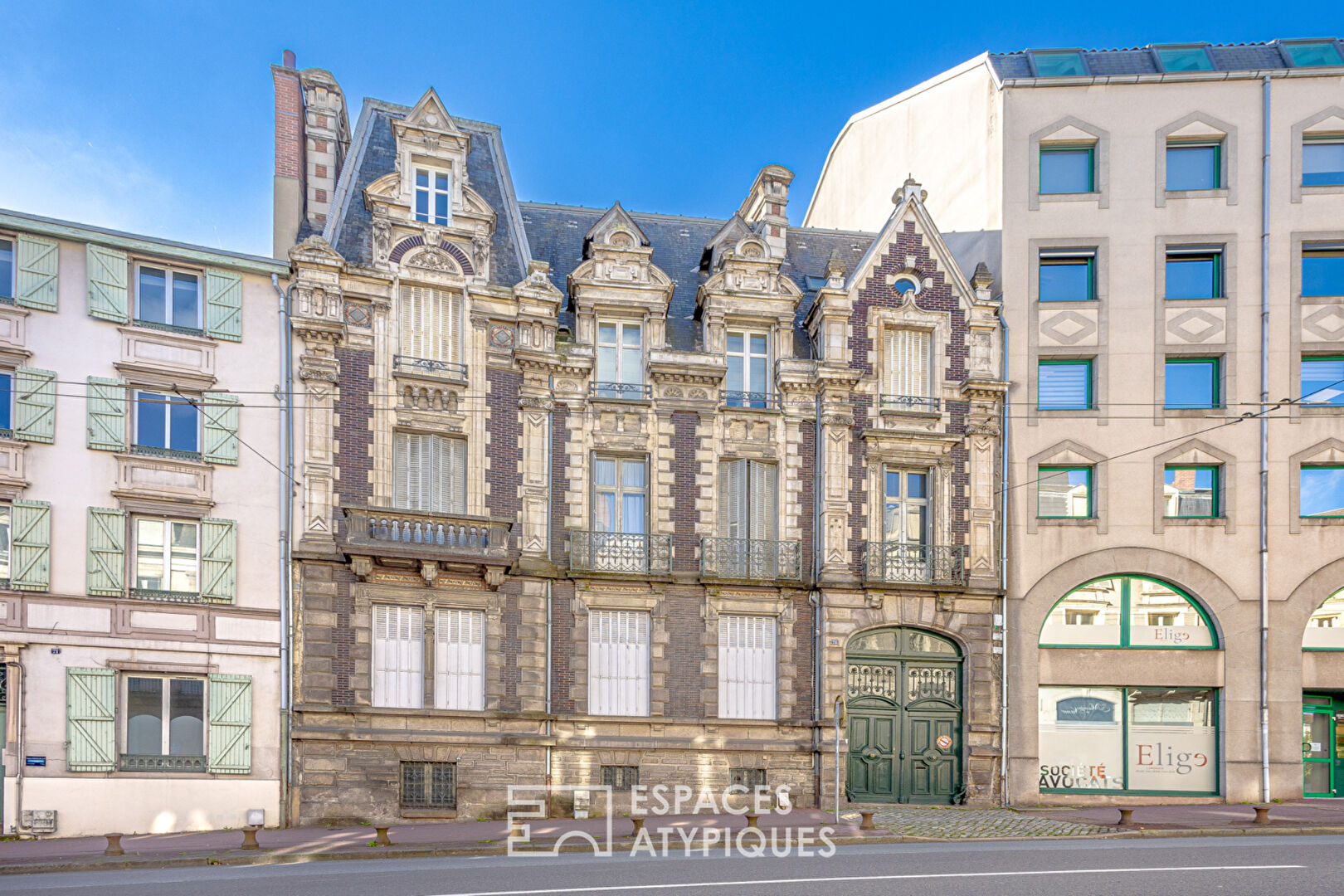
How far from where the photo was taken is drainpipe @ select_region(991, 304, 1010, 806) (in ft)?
77.1

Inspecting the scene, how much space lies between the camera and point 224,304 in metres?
21.1

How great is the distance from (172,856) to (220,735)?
4727 mm

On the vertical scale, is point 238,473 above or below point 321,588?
above

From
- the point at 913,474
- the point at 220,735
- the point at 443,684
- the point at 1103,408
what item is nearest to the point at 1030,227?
the point at 1103,408

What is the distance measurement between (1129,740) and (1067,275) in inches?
420

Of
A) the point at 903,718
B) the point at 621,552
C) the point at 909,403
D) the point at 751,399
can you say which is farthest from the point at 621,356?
the point at 903,718

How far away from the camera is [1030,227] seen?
2506 cm

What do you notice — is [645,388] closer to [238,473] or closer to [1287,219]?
[238,473]

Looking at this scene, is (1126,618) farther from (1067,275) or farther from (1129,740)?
(1067,275)

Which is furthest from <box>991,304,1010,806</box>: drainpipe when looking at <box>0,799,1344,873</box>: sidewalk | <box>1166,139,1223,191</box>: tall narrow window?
<box>1166,139,1223,191</box>: tall narrow window

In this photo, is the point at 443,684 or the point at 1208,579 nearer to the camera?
the point at 443,684

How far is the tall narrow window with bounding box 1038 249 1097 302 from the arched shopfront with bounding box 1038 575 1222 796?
6.61 metres

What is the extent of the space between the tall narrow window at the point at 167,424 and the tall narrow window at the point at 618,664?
866 cm

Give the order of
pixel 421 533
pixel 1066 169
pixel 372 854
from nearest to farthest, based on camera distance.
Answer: pixel 372 854 < pixel 421 533 < pixel 1066 169
